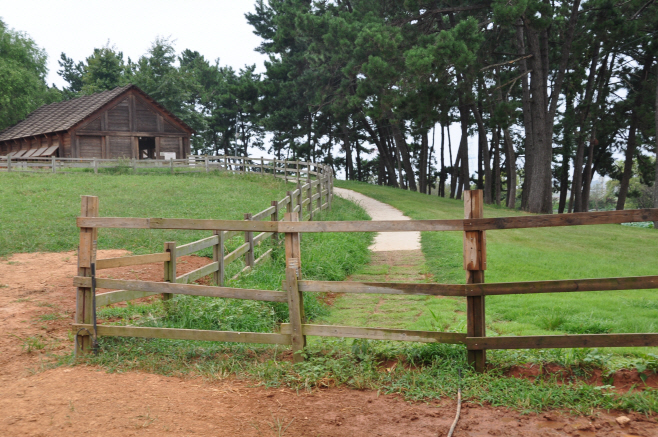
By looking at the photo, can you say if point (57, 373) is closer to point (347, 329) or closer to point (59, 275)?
point (347, 329)

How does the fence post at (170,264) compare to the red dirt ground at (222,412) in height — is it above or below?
above

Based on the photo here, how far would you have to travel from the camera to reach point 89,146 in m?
36.8

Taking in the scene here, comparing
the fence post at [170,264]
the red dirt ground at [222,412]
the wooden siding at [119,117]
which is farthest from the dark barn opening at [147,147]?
the red dirt ground at [222,412]

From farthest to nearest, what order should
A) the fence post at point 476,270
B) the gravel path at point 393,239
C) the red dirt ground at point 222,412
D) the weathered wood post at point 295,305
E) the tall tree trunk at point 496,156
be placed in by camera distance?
the tall tree trunk at point 496,156 < the gravel path at point 393,239 < the weathered wood post at point 295,305 < the fence post at point 476,270 < the red dirt ground at point 222,412

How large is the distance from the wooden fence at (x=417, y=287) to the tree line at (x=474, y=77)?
672 inches

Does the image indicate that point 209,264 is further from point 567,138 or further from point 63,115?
point 63,115

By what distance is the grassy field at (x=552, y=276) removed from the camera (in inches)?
268

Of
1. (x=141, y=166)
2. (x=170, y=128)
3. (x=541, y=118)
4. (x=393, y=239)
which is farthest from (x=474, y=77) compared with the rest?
(x=170, y=128)

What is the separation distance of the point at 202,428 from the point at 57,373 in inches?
82.7

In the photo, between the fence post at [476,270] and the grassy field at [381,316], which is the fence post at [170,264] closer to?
the grassy field at [381,316]

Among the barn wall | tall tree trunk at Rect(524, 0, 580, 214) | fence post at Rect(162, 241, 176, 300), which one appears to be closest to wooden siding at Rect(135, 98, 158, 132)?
the barn wall

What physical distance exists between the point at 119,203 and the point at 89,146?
66.1 ft

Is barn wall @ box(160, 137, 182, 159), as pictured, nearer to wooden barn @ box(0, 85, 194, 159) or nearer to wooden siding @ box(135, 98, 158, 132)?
wooden barn @ box(0, 85, 194, 159)

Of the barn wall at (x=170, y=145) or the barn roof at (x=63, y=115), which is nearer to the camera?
the barn roof at (x=63, y=115)
